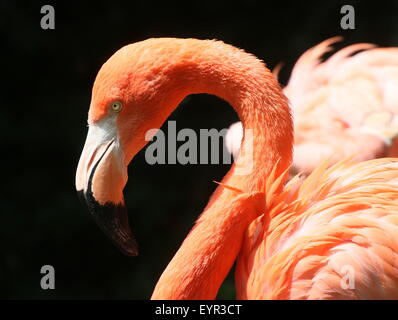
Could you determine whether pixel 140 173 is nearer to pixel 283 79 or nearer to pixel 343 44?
pixel 283 79

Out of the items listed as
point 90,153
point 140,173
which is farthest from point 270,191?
point 140,173

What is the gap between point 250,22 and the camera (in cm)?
505

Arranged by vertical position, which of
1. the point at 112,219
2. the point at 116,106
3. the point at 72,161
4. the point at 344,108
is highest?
the point at 116,106

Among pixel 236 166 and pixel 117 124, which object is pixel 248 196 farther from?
pixel 117 124

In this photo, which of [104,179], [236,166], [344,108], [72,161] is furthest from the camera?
[72,161]

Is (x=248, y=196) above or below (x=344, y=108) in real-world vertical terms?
below

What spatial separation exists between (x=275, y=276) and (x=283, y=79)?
3259 mm

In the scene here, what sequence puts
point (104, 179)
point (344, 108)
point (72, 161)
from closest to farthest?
1. point (104, 179)
2. point (344, 108)
3. point (72, 161)

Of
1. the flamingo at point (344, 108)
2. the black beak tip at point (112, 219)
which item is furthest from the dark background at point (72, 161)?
the black beak tip at point (112, 219)

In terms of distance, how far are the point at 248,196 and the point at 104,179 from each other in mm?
524

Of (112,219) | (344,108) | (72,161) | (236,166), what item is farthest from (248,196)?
(72,161)

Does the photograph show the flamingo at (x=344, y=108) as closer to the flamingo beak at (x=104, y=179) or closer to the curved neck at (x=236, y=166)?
the curved neck at (x=236, y=166)

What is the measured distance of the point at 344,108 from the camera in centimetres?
354

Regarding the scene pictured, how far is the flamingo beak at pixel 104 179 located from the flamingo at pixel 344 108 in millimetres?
1391
